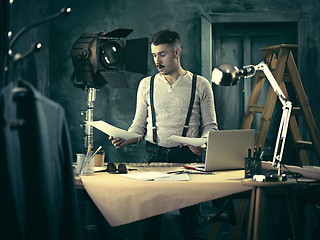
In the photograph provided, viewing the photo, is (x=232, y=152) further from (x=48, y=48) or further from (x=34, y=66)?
(x=48, y=48)

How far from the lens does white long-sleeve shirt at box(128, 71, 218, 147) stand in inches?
104

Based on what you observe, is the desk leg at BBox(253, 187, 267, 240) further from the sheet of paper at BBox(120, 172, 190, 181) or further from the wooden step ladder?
the wooden step ladder

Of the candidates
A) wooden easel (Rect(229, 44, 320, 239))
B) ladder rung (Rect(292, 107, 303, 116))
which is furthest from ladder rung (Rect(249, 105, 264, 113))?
ladder rung (Rect(292, 107, 303, 116))

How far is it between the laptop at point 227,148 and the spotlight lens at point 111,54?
40.1 inches

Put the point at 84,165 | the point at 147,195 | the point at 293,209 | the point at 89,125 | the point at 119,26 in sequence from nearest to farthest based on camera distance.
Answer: the point at 147,195 < the point at 293,209 < the point at 84,165 < the point at 89,125 < the point at 119,26

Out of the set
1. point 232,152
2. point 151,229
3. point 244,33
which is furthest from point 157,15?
point 151,229

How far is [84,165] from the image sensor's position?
6.66 ft

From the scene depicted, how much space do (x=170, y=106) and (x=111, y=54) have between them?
58 centimetres

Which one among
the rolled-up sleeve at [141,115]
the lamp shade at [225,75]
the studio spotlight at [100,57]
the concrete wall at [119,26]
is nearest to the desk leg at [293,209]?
the lamp shade at [225,75]

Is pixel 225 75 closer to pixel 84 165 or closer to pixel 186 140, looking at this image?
pixel 186 140

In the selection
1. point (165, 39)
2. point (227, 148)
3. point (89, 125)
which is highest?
point (165, 39)

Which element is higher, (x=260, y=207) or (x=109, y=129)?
(x=109, y=129)

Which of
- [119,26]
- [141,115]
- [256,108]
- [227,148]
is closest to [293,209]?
[227,148]

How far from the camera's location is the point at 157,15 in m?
3.65
